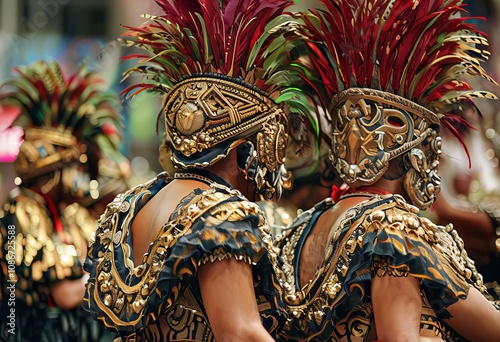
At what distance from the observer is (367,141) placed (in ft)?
13.1

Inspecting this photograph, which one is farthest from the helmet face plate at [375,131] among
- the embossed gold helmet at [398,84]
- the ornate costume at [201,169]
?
the ornate costume at [201,169]

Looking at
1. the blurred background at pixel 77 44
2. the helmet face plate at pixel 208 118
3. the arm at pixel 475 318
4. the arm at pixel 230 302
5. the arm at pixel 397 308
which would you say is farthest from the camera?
the blurred background at pixel 77 44

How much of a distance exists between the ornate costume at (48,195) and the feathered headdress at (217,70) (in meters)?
2.48

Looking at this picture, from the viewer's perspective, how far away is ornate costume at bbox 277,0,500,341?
3.83 meters

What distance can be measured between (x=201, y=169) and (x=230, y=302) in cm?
59

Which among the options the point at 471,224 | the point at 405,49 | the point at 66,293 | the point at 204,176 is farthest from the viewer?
the point at 66,293

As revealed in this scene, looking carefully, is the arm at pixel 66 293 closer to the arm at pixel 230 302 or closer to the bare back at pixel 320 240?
the bare back at pixel 320 240

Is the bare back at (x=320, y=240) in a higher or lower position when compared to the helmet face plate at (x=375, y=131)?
lower

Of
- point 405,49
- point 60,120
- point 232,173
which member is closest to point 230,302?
point 232,173

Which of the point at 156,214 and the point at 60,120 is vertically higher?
the point at 156,214

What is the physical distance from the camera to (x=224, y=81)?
149 inches

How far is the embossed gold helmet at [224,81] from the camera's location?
375cm

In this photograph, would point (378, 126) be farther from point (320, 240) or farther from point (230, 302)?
point (230, 302)

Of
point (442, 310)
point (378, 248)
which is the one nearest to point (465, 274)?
point (442, 310)
